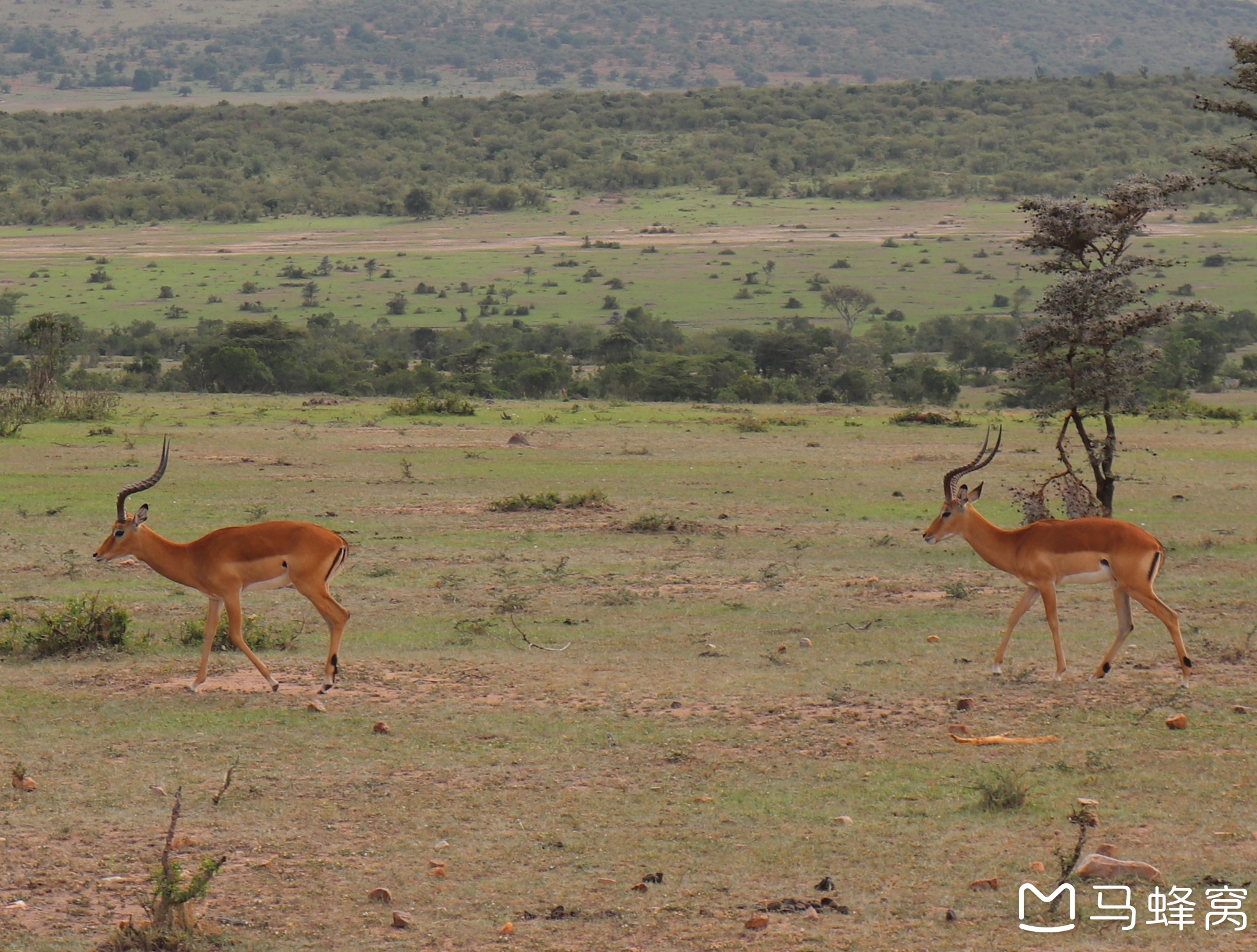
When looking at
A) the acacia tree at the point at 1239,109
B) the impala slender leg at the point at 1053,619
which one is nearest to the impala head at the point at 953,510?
the impala slender leg at the point at 1053,619

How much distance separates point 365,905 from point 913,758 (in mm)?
3140

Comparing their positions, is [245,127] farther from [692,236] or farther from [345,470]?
[345,470]

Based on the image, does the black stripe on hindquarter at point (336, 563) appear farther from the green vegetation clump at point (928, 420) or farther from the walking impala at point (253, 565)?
the green vegetation clump at point (928, 420)

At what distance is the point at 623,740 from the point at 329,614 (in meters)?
2.08

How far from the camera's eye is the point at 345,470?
21.8m

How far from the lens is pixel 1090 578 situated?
9.50 m

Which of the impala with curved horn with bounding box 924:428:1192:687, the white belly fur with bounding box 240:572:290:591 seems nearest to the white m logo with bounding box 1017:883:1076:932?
the impala with curved horn with bounding box 924:428:1192:687

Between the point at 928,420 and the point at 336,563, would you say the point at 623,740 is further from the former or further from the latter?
the point at 928,420

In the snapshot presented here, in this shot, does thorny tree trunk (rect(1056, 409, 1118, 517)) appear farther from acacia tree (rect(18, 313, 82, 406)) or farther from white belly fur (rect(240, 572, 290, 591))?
acacia tree (rect(18, 313, 82, 406))

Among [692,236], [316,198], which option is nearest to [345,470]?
[692,236]

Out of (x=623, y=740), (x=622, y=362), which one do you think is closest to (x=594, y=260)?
(x=622, y=362)

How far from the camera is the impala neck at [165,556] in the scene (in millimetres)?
9664

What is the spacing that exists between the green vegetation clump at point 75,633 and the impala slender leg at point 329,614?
2.00 metres

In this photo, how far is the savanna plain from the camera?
6.50 metres
